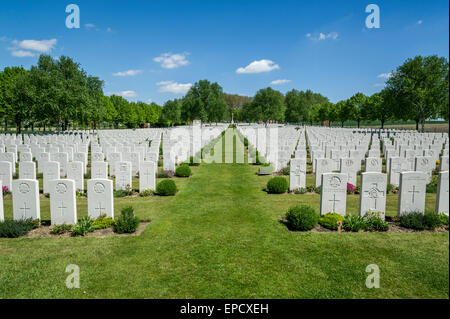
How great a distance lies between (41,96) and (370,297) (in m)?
39.2

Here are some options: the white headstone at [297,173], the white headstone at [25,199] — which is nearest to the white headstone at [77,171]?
the white headstone at [25,199]

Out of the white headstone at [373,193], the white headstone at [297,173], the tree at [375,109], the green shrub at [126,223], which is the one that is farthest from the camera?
the tree at [375,109]

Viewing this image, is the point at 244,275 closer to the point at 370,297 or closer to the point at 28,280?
the point at 370,297

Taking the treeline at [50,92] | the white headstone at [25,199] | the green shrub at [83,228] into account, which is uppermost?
the treeline at [50,92]

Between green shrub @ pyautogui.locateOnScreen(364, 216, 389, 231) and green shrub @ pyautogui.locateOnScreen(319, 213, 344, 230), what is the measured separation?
644 mm

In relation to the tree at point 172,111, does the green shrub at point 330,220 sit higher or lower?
lower

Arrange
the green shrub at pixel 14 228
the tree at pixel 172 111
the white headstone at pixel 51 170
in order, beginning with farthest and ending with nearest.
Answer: the tree at pixel 172 111 → the white headstone at pixel 51 170 → the green shrub at pixel 14 228

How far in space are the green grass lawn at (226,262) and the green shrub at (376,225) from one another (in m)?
0.41

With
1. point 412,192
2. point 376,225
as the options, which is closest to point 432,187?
point 412,192

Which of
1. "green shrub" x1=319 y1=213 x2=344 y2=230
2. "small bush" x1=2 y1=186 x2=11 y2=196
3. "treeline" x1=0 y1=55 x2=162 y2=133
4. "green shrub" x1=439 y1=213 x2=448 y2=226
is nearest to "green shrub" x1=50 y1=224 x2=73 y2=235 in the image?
"small bush" x1=2 y1=186 x2=11 y2=196

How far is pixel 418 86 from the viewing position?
136 ft

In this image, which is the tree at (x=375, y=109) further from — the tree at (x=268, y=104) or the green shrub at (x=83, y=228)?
the green shrub at (x=83, y=228)

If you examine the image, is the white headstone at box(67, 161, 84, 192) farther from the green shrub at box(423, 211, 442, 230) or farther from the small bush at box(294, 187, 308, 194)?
the green shrub at box(423, 211, 442, 230)

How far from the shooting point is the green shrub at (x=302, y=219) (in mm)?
7262
